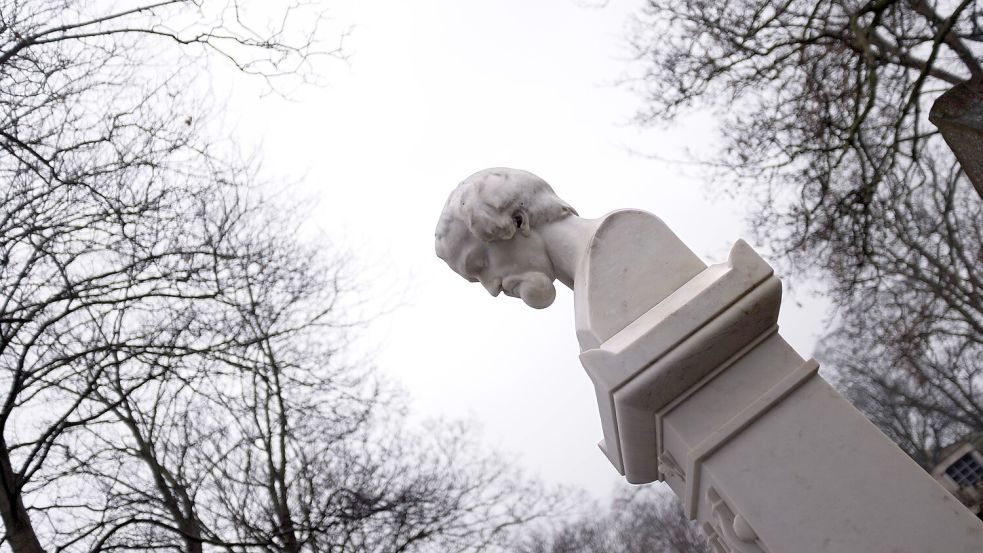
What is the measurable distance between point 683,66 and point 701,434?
742cm

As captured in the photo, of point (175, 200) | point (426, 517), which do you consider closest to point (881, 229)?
point (426, 517)

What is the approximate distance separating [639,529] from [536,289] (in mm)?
28442

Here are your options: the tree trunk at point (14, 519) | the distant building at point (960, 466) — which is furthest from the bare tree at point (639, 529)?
the tree trunk at point (14, 519)

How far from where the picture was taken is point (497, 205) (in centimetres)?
251

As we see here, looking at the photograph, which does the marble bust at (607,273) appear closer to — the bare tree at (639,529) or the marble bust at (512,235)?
the marble bust at (512,235)

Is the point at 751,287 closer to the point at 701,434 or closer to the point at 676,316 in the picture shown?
the point at 676,316

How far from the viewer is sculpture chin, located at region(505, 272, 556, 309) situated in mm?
2578

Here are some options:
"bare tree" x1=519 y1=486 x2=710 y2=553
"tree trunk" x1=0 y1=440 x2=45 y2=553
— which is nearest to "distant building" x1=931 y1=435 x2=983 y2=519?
"bare tree" x1=519 y1=486 x2=710 y2=553

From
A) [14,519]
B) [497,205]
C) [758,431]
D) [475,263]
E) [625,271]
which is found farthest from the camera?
[14,519]

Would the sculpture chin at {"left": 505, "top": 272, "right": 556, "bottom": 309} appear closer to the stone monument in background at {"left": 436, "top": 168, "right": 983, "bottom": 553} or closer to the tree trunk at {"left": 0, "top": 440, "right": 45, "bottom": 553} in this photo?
the stone monument in background at {"left": 436, "top": 168, "right": 983, "bottom": 553}

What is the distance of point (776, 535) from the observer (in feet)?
6.24

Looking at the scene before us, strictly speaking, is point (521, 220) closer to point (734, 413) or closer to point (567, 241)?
point (567, 241)

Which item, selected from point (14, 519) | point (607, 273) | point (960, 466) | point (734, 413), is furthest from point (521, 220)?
point (960, 466)

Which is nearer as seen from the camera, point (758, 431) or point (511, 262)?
point (758, 431)
